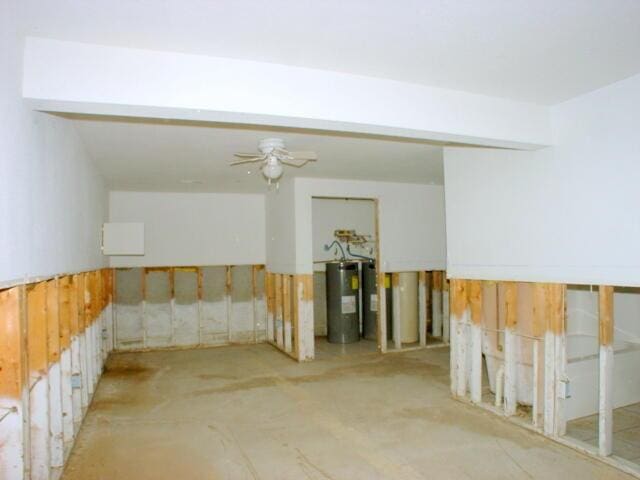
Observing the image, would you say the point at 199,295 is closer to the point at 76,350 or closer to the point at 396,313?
the point at 396,313

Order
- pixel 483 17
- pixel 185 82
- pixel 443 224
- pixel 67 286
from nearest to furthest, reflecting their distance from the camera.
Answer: pixel 483 17 → pixel 185 82 → pixel 67 286 → pixel 443 224

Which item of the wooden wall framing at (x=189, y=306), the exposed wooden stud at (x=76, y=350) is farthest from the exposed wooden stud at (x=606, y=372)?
the wooden wall framing at (x=189, y=306)

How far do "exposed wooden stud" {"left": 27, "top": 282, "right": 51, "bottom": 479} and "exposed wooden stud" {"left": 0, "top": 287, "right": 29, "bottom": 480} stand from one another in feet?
1.42

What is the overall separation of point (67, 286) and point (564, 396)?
3495 millimetres

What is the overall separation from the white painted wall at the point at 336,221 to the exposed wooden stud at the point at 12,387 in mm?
5609

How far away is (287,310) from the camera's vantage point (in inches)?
240

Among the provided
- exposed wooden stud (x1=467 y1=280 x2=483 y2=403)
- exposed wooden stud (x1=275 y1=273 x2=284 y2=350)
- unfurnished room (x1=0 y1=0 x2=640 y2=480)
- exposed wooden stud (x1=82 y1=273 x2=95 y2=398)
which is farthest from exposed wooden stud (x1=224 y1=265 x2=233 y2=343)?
exposed wooden stud (x1=467 y1=280 x2=483 y2=403)

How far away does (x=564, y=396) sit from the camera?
3131 millimetres

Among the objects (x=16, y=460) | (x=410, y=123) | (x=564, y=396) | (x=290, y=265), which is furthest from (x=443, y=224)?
(x=16, y=460)

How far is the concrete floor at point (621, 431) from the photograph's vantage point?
304 cm

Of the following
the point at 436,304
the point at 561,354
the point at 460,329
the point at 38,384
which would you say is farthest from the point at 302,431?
the point at 436,304

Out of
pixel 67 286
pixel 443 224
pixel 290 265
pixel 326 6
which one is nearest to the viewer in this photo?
pixel 326 6

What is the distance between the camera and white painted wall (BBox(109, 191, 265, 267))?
6.53 meters

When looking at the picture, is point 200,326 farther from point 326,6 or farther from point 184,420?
point 326,6
